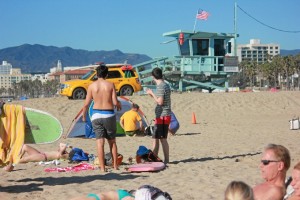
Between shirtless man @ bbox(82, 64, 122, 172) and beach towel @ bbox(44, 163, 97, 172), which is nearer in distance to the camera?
shirtless man @ bbox(82, 64, 122, 172)

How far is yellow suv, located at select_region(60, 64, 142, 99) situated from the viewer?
85.9 feet

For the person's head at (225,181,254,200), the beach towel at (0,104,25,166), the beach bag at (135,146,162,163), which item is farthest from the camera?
the beach bag at (135,146,162,163)

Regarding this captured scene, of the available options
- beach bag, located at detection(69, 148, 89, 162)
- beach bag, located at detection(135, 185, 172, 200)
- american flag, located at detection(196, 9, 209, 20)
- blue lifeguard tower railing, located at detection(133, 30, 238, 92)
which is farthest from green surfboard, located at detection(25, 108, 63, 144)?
american flag, located at detection(196, 9, 209, 20)

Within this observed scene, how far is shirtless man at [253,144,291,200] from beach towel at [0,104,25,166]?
353cm

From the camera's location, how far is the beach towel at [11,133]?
21.4 ft

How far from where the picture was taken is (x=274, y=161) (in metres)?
4.19

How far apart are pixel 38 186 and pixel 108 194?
319cm

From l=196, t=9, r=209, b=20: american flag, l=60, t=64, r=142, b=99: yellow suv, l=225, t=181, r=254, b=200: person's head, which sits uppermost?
l=196, t=9, r=209, b=20: american flag

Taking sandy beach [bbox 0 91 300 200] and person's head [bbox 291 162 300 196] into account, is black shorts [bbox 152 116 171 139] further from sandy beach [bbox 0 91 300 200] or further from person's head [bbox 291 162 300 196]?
person's head [bbox 291 162 300 196]

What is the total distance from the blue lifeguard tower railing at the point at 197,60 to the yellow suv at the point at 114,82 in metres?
8.23

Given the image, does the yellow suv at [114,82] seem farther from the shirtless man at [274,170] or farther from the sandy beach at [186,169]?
the shirtless man at [274,170]

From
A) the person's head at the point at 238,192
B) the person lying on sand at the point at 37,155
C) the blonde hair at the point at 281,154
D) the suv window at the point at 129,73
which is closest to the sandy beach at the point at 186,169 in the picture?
the person lying on sand at the point at 37,155

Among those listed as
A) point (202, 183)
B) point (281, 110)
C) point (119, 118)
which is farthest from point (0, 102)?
point (281, 110)

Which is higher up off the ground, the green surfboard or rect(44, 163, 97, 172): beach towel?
the green surfboard
